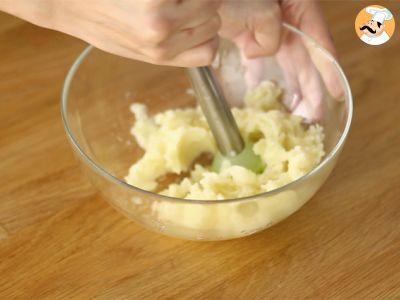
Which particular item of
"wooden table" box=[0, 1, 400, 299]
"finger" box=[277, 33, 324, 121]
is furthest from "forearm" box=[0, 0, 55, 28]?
"finger" box=[277, 33, 324, 121]

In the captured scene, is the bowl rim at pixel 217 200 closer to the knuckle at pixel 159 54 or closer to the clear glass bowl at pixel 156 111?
the clear glass bowl at pixel 156 111

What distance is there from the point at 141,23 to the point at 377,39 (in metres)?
0.54

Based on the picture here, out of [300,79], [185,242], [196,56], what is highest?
[196,56]

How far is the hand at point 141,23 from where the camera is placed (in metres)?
0.72

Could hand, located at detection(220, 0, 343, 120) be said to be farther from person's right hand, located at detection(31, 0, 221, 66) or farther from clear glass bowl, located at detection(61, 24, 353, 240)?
person's right hand, located at detection(31, 0, 221, 66)

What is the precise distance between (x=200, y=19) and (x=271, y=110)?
1.17ft

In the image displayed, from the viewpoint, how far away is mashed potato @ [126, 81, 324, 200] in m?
0.94

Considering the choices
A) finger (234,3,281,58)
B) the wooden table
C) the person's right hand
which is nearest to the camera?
the person's right hand

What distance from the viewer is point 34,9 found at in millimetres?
828

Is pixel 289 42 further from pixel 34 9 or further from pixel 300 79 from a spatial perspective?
pixel 34 9

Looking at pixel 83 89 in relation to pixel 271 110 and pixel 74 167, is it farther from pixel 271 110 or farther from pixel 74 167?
pixel 271 110

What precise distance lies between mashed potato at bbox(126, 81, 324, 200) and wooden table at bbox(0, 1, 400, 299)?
68 millimetres

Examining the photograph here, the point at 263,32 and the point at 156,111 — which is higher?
the point at 263,32

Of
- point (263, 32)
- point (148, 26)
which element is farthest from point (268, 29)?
point (148, 26)
